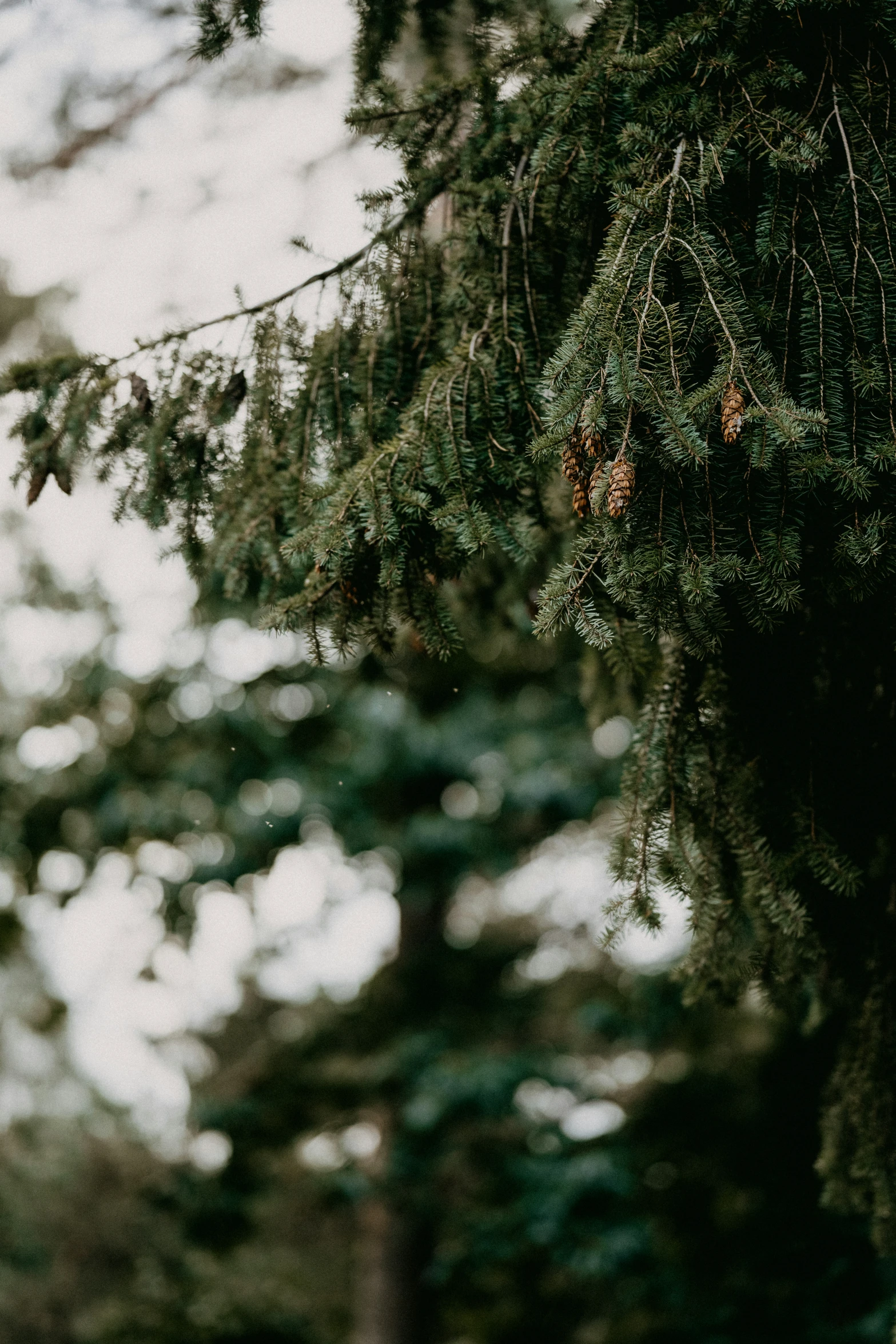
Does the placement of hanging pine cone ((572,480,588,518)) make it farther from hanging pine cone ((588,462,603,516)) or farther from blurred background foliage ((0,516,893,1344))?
blurred background foliage ((0,516,893,1344))

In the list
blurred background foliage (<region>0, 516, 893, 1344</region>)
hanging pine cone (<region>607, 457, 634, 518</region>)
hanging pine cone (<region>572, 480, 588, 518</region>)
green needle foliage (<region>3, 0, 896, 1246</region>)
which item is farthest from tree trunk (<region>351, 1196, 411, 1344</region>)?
hanging pine cone (<region>607, 457, 634, 518</region>)

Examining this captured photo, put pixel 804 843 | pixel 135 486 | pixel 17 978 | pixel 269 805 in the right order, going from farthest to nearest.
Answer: pixel 17 978 < pixel 269 805 < pixel 135 486 < pixel 804 843

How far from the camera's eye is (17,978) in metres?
10.3

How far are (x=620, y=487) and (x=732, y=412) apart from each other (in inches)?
7.4

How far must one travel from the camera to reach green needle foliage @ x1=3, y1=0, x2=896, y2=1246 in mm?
1479

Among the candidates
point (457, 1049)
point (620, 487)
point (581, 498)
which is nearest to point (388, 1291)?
point (457, 1049)

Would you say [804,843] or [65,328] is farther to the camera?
[65,328]

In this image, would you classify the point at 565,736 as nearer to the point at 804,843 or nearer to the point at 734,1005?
the point at 734,1005

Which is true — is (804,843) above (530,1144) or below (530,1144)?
below

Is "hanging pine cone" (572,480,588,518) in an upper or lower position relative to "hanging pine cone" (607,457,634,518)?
upper

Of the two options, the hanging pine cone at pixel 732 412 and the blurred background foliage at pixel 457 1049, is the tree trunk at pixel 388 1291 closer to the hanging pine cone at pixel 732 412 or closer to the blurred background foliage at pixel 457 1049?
the blurred background foliage at pixel 457 1049

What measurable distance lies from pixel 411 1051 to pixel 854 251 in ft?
17.1

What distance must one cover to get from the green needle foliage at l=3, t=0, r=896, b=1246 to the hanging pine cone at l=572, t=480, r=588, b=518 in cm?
3

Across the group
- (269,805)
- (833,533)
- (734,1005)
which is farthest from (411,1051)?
(833,533)
